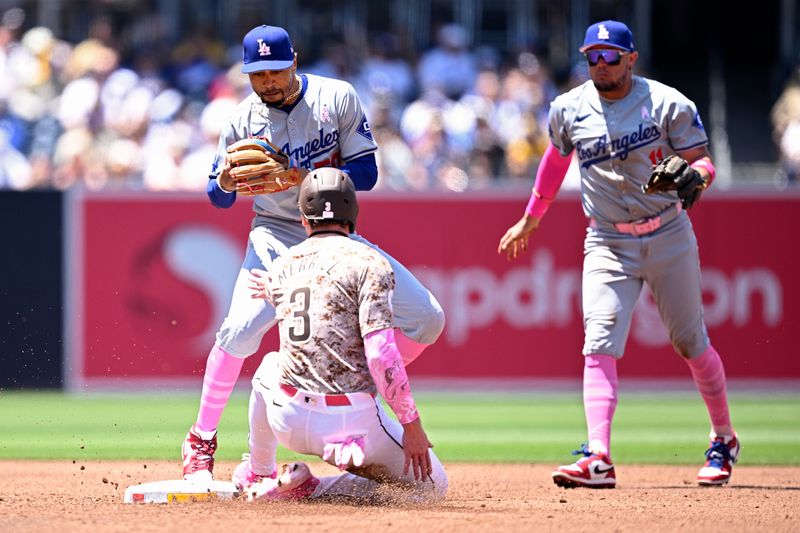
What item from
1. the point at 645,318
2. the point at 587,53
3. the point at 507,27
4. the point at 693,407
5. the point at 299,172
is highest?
the point at 507,27

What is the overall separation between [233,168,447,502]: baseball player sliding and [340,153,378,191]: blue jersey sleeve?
0.61 m

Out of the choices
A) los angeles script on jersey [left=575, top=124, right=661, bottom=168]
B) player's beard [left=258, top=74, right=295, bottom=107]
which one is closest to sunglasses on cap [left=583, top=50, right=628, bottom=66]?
los angeles script on jersey [left=575, top=124, right=661, bottom=168]

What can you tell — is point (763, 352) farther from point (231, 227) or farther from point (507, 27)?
point (507, 27)

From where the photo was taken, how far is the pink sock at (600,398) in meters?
7.30

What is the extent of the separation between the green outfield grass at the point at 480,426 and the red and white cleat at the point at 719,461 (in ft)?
3.94

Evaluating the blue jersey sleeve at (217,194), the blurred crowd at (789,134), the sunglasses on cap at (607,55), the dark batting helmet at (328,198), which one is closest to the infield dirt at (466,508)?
the dark batting helmet at (328,198)

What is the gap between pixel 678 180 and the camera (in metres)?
6.95

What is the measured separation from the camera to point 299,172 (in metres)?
6.60

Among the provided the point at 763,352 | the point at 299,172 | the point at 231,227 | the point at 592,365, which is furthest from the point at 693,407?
the point at 299,172

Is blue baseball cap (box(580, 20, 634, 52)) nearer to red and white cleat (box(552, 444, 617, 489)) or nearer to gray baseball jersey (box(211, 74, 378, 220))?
gray baseball jersey (box(211, 74, 378, 220))

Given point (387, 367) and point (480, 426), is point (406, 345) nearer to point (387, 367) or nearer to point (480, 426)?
point (387, 367)

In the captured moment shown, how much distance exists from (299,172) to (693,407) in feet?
23.2

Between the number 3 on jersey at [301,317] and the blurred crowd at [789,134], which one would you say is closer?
the number 3 on jersey at [301,317]

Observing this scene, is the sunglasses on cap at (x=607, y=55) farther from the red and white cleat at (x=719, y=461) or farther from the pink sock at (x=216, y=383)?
the pink sock at (x=216, y=383)
